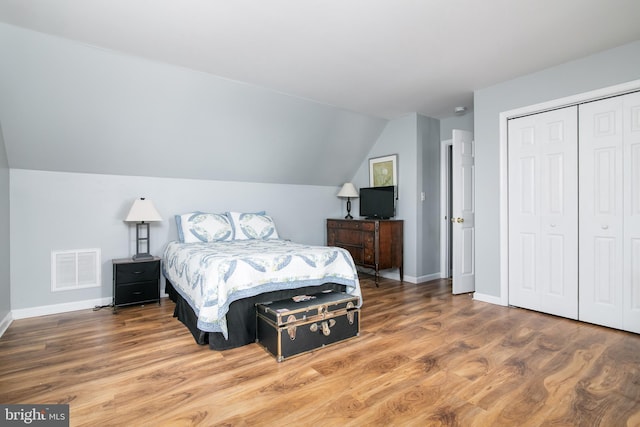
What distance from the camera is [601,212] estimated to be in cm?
301

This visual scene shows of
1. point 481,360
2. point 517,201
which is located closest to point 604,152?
point 517,201

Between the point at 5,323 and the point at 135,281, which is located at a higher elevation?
the point at 135,281

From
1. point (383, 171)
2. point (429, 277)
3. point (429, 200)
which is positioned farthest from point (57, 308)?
point (429, 200)

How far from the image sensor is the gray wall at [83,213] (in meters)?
3.31

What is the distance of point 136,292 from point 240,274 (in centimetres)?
173

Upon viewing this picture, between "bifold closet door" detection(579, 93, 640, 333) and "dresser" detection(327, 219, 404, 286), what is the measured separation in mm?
2178

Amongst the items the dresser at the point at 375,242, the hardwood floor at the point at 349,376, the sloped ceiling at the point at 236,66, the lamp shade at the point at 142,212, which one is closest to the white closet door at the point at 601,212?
the hardwood floor at the point at 349,376

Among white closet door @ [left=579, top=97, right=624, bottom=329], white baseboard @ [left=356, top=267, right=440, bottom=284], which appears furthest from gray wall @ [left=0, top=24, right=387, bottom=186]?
white closet door @ [left=579, top=97, right=624, bottom=329]

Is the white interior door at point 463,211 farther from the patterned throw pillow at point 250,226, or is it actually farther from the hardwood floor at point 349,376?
the patterned throw pillow at point 250,226

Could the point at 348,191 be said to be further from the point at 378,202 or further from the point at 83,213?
the point at 83,213

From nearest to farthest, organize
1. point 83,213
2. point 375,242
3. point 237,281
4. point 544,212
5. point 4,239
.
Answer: point 237,281
point 4,239
point 544,212
point 83,213
point 375,242

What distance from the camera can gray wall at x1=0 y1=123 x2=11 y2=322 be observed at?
2.98 metres

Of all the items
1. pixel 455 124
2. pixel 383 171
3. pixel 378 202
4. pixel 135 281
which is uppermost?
pixel 455 124

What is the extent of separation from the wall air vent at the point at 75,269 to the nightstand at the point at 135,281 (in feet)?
0.80
